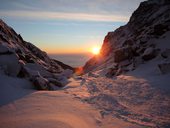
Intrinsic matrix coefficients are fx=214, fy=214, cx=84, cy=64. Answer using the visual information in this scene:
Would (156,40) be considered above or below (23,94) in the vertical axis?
above

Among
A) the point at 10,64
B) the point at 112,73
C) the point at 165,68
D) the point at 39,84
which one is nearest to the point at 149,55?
the point at 112,73

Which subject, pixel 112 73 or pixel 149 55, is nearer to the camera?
pixel 149 55

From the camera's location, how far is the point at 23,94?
442 inches

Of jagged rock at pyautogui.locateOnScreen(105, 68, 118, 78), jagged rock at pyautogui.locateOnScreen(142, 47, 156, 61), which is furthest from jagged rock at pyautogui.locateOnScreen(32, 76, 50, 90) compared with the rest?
jagged rock at pyautogui.locateOnScreen(142, 47, 156, 61)

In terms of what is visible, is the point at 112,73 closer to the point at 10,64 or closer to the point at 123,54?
the point at 123,54

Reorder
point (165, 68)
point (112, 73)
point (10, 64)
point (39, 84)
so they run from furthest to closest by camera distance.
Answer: point (112, 73)
point (165, 68)
point (10, 64)
point (39, 84)

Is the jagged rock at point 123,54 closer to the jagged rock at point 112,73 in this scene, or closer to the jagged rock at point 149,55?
the jagged rock at point 149,55

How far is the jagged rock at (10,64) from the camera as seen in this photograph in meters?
14.6

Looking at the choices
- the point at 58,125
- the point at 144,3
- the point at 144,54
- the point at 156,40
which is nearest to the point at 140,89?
the point at 58,125

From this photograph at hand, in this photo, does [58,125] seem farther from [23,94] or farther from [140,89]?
[140,89]

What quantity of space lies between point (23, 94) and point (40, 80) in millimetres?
3278

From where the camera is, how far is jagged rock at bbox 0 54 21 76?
14.6 m

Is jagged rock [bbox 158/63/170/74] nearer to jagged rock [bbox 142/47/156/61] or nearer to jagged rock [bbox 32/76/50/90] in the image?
jagged rock [bbox 142/47/156/61]

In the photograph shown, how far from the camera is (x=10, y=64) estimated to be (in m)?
15.1
